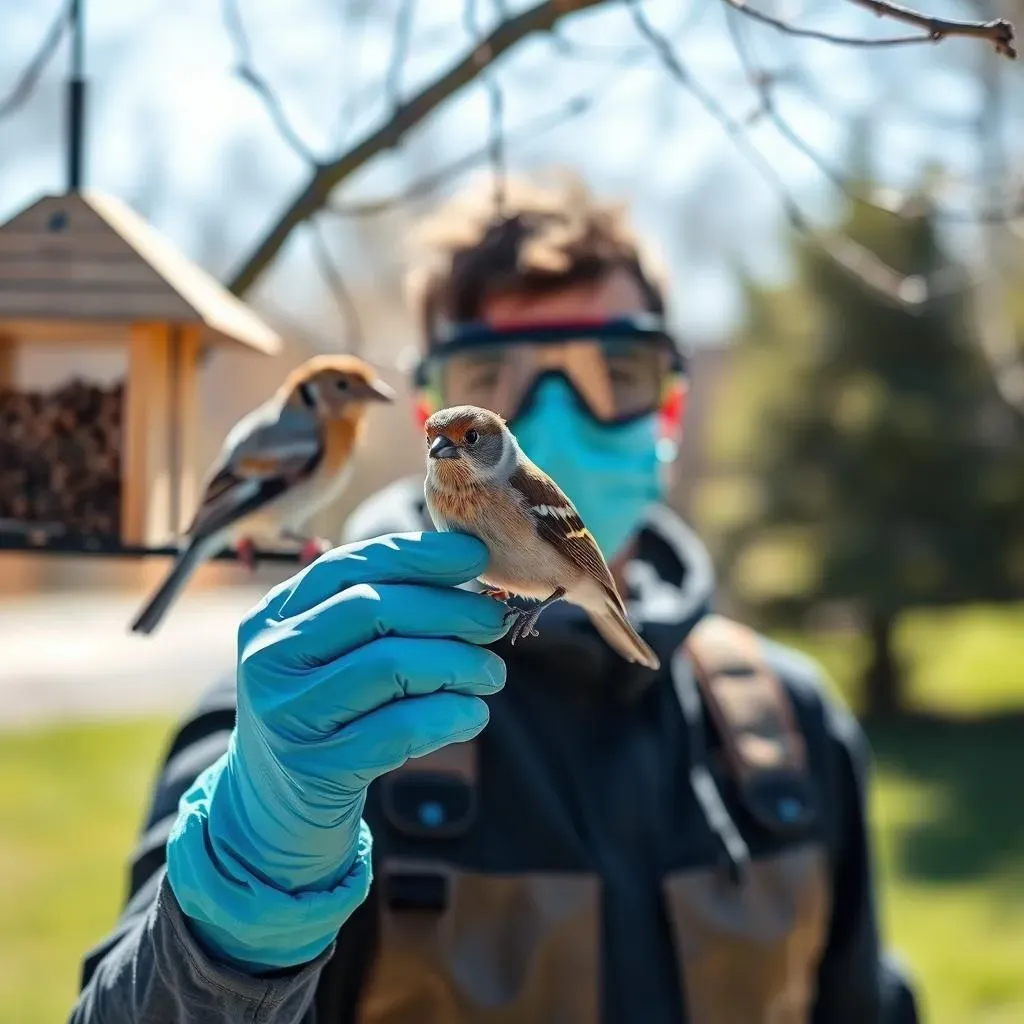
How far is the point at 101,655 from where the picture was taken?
15273 millimetres

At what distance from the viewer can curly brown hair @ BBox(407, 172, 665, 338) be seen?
2.79 metres

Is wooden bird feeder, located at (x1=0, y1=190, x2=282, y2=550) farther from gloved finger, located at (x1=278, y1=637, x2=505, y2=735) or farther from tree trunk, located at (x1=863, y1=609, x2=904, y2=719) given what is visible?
Answer: tree trunk, located at (x1=863, y1=609, x2=904, y2=719)

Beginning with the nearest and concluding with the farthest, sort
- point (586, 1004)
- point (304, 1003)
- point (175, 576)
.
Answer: point (304, 1003), point (175, 576), point (586, 1004)

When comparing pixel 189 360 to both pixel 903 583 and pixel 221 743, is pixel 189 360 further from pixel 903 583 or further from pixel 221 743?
pixel 903 583

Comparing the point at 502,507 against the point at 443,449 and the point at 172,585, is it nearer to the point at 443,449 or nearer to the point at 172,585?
the point at 443,449

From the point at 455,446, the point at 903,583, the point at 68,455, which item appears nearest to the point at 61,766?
the point at 903,583

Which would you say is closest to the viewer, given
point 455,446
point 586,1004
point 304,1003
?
point 455,446

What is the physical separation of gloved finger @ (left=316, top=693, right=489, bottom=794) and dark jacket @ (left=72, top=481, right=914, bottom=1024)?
0.57m

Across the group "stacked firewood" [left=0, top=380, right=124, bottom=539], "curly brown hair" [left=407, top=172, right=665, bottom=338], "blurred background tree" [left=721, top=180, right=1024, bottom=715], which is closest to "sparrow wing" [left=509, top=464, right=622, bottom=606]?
"stacked firewood" [left=0, top=380, right=124, bottom=539]

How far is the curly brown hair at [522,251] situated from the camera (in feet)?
9.17

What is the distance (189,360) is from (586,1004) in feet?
4.41

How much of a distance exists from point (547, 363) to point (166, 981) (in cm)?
149

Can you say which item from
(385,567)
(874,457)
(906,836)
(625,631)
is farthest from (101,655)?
(385,567)

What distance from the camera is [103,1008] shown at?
72.3 inches
